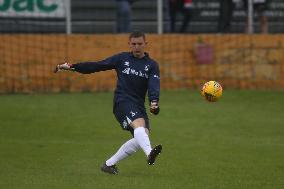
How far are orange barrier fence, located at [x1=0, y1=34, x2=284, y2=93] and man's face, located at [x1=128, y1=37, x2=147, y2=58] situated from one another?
28.2 feet

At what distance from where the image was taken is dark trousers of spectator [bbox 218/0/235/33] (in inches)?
806

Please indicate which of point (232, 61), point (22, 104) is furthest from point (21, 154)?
point (232, 61)

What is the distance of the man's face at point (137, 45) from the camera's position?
10.8 metres

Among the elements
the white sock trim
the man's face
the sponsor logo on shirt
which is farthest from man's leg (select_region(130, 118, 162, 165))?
the man's face

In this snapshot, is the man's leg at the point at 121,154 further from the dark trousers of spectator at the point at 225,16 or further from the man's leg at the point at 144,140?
the dark trousers of spectator at the point at 225,16

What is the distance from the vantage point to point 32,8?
1964 cm

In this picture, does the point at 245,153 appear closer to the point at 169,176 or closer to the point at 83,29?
the point at 169,176

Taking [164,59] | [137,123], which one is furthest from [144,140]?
[164,59]

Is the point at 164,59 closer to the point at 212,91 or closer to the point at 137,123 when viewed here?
the point at 212,91

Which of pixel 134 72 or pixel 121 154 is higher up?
pixel 134 72

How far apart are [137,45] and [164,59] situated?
9.07 meters

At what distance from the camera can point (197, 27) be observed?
2089 centimetres

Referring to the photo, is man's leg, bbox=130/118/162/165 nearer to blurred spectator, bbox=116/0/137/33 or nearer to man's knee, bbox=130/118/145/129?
man's knee, bbox=130/118/145/129

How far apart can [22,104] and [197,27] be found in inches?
196
